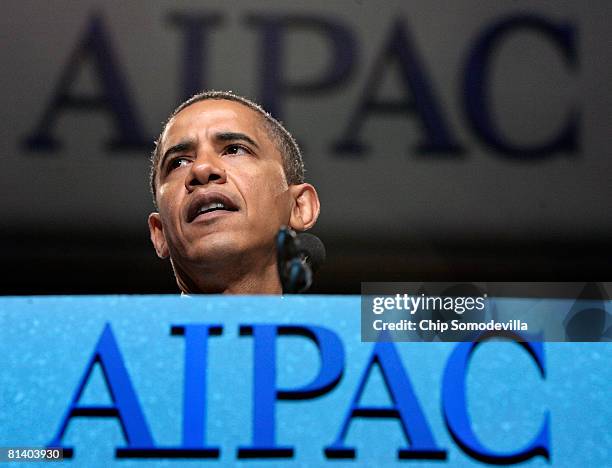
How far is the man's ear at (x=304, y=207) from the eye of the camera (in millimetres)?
1532

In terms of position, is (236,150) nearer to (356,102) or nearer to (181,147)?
(181,147)

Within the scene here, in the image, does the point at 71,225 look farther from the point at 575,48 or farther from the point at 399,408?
the point at 575,48

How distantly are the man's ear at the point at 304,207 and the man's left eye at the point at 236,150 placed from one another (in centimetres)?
11

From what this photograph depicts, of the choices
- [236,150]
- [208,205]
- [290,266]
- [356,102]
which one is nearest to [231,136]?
[236,150]

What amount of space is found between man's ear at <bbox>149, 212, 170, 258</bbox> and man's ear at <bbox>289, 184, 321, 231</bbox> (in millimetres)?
227

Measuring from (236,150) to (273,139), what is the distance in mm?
84

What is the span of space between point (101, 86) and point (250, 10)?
310mm

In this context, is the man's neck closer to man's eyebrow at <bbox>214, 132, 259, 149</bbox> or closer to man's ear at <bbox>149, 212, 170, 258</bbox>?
man's ear at <bbox>149, 212, 170, 258</bbox>

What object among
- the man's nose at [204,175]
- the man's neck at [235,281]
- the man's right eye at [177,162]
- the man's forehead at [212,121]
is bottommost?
the man's neck at [235,281]

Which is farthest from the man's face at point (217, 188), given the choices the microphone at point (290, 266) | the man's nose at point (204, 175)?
the microphone at point (290, 266)

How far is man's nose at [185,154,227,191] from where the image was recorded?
1449mm

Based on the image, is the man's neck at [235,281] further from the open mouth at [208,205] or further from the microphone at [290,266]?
the microphone at [290,266]

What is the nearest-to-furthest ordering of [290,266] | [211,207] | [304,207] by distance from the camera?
[290,266]
[211,207]
[304,207]

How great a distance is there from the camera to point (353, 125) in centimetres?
158
